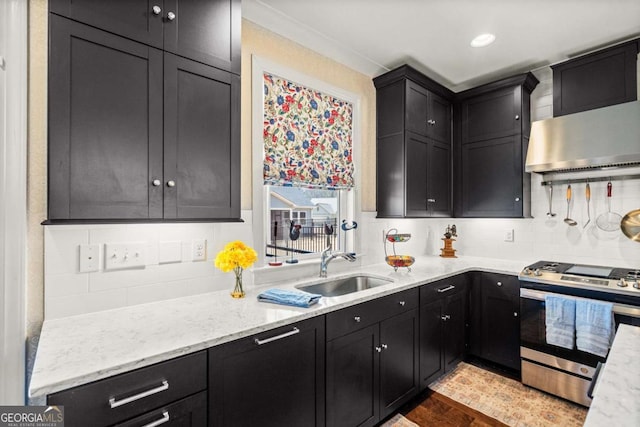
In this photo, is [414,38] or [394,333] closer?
[394,333]

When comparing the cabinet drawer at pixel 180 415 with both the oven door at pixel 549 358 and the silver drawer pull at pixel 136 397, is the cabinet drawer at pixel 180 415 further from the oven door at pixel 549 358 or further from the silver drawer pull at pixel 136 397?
the oven door at pixel 549 358

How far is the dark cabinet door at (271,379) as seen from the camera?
1.27 meters

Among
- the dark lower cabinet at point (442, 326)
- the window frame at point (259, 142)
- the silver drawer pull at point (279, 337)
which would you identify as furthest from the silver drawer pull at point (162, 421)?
the dark lower cabinet at point (442, 326)

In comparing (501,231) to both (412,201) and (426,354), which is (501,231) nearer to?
(412,201)

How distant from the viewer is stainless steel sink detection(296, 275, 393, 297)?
2.29 metres

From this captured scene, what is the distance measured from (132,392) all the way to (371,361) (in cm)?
131

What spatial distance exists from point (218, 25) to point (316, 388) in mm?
1926

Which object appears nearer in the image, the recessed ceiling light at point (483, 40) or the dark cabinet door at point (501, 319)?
the recessed ceiling light at point (483, 40)

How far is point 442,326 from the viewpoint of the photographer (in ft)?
8.32

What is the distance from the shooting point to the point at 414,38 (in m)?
2.45

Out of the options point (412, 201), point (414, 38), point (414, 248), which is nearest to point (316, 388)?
point (412, 201)

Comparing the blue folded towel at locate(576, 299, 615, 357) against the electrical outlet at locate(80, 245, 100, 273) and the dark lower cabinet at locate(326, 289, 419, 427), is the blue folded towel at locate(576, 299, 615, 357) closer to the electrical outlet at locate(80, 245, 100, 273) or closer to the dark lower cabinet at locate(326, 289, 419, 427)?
the dark lower cabinet at locate(326, 289, 419, 427)

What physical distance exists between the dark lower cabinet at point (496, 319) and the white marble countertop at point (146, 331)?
124cm

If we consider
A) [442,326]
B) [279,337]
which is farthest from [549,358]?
[279,337]
